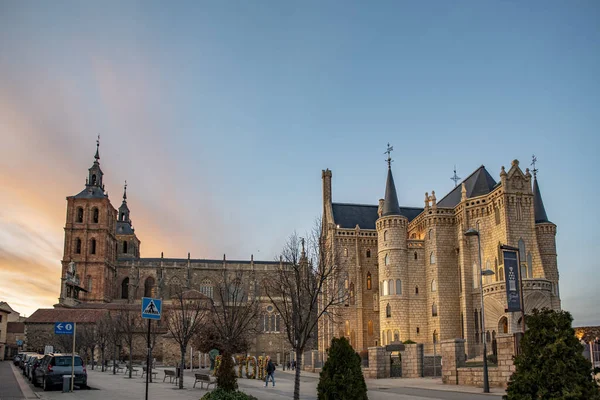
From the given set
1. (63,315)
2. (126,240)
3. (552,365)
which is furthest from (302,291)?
(126,240)

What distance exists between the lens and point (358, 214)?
71562 mm

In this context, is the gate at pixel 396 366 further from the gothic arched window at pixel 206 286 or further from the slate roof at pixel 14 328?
the slate roof at pixel 14 328

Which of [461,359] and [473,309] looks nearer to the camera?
[461,359]

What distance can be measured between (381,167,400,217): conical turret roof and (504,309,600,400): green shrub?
50094 millimetres

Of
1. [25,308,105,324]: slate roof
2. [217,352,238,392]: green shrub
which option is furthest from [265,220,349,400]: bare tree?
[25,308,105,324]: slate roof

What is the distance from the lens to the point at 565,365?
8391 mm

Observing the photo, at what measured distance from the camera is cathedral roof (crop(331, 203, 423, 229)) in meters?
69.6

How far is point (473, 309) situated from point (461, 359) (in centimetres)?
2433

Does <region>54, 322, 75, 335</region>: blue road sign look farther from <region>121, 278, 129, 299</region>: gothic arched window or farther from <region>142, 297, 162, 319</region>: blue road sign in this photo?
<region>121, 278, 129, 299</region>: gothic arched window

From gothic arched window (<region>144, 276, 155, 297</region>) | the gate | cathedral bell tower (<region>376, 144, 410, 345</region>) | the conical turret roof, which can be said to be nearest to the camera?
the gate

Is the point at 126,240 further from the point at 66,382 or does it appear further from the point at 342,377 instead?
the point at 342,377

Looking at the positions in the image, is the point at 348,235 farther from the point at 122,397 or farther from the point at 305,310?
the point at 122,397

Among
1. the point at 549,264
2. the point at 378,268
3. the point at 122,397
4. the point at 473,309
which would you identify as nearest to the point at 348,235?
the point at 378,268

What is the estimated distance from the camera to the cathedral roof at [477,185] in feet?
181
